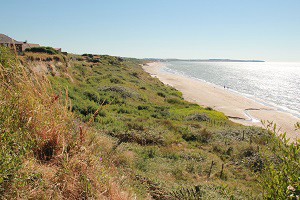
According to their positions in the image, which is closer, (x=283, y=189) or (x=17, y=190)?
(x=17, y=190)

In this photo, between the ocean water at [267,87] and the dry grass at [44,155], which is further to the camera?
the ocean water at [267,87]

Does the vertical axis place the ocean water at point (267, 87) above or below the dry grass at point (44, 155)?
below

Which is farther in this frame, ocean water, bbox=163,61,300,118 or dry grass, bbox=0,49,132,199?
ocean water, bbox=163,61,300,118

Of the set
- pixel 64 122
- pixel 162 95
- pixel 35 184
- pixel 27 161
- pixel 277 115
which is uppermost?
pixel 64 122

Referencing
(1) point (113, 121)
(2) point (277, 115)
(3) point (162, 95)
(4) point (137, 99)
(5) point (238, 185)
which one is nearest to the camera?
(5) point (238, 185)

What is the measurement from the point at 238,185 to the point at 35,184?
25.5 ft

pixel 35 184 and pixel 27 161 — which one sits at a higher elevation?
pixel 27 161

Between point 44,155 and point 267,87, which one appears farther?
point 267,87

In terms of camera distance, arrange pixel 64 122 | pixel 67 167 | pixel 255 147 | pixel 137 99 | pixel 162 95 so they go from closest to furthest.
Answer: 1. pixel 67 167
2. pixel 64 122
3. pixel 255 147
4. pixel 137 99
5. pixel 162 95

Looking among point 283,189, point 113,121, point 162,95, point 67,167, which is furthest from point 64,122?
point 162,95

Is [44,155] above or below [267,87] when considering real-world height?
above

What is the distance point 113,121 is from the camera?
14.0 m

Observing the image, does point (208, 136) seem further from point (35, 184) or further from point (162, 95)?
point (162, 95)

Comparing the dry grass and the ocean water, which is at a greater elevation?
the dry grass
